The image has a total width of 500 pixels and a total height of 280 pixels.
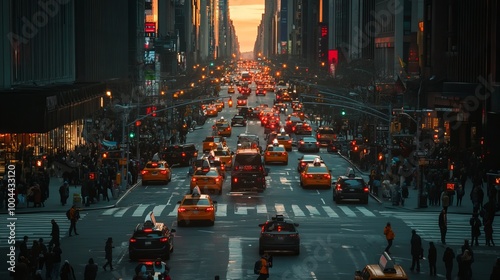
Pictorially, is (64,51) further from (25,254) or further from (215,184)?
(25,254)

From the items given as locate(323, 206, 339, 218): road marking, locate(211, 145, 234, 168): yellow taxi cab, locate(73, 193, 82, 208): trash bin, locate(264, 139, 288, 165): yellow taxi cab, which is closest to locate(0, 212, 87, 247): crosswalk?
locate(73, 193, 82, 208): trash bin

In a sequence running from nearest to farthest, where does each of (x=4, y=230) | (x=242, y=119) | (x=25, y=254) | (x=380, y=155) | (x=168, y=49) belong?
(x=25, y=254)
(x=4, y=230)
(x=380, y=155)
(x=242, y=119)
(x=168, y=49)

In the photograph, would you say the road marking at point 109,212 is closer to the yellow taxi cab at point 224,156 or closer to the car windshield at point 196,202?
the car windshield at point 196,202

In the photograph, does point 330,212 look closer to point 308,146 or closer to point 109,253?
point 109,253

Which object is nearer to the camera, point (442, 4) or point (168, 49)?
point (442, 4)

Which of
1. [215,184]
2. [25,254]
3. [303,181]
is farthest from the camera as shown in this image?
[303,181]

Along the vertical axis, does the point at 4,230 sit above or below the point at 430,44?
below

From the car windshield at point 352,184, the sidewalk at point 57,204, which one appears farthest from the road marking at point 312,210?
the sidewalk at point 57,204

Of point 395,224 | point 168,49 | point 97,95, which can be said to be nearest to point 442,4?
point 97,95
